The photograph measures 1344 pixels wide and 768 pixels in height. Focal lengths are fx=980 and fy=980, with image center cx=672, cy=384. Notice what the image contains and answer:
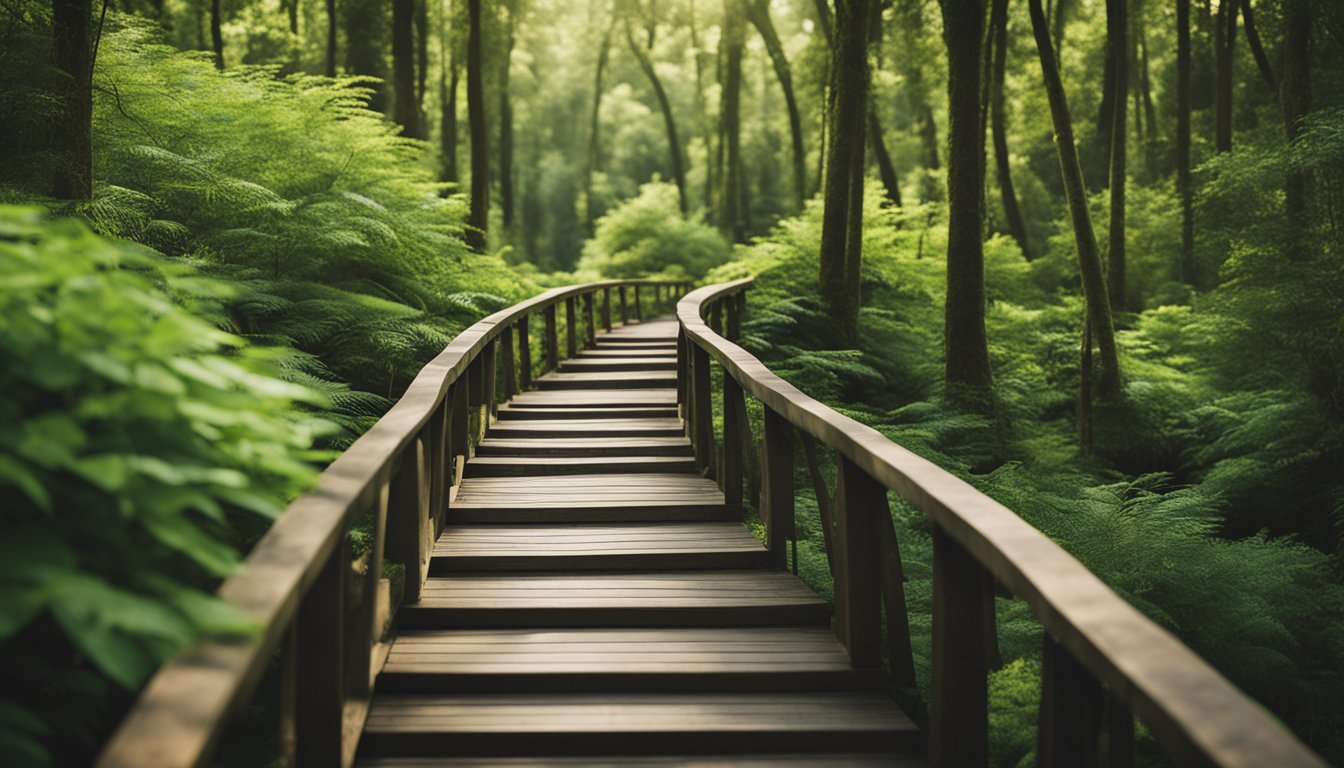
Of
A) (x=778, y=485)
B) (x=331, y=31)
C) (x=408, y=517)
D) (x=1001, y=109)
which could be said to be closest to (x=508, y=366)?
(x=778, y=485)

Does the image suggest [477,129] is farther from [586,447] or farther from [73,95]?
[586,447]

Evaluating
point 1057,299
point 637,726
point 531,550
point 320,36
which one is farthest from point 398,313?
point 320,36

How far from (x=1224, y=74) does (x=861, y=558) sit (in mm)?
22175

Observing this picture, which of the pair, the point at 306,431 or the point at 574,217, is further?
the point at 574,217

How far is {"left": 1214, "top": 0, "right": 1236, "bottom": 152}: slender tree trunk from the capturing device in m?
21.2

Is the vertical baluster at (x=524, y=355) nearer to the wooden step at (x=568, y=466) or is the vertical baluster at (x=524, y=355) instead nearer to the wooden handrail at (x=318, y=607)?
the wooden step at (x=568, y=466)

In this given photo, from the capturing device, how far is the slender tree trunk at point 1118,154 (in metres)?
16.5

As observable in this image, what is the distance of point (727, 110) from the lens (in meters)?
30.9

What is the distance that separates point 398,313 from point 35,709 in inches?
256

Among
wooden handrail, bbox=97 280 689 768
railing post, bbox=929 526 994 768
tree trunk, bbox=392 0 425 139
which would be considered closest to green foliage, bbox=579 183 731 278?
tree trunk, bbox=392 0 425 139

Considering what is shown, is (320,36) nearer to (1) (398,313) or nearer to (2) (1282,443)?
(1) (398,313)

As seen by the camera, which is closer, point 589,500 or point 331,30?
point 589,500

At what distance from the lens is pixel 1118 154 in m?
17.4

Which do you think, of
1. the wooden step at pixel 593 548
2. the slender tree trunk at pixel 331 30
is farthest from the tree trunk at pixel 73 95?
the slender tree trunk at pixel 331 30
